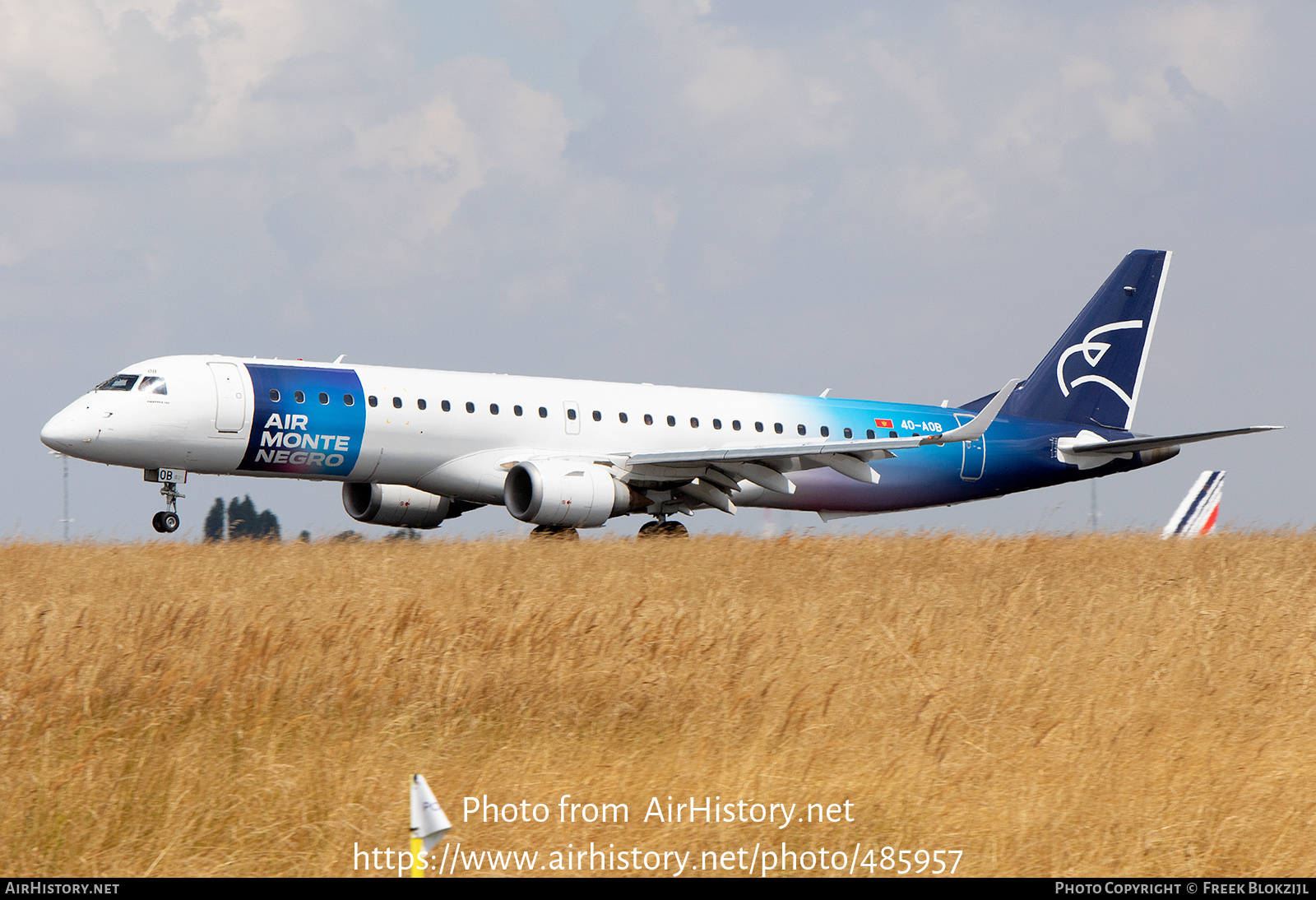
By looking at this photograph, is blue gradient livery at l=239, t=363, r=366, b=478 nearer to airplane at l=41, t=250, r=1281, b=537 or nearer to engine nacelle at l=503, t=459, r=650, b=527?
airplane at l=41, t=250, r=1281, b=537

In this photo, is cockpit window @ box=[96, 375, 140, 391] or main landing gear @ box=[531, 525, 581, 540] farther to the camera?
cockpit window @ box=[96, 375, 140, 391]

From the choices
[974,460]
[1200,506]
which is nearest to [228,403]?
[974,460]

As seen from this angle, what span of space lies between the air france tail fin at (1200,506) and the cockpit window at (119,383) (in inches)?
1089

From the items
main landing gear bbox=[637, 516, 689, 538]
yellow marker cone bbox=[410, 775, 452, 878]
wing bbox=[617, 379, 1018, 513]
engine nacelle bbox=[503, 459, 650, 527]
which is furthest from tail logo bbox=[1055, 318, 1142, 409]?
yellow marker cone bbox=[410, 775, 452, 878]

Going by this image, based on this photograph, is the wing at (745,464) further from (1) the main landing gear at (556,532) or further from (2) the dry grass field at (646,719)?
(2) the dry grass field at (646,719)

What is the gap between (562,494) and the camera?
23734 mm

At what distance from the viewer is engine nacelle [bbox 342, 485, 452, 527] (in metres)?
26.5

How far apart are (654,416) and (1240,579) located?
43.9ft

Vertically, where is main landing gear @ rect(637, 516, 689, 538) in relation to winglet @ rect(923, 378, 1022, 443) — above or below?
below

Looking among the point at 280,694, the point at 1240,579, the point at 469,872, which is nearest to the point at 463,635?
the point at 280,694

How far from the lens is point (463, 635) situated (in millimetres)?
10820

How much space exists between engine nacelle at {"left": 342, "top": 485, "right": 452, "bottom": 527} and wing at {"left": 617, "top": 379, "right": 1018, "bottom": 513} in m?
4.02

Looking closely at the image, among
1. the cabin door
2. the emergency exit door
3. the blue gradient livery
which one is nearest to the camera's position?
the cabin door
